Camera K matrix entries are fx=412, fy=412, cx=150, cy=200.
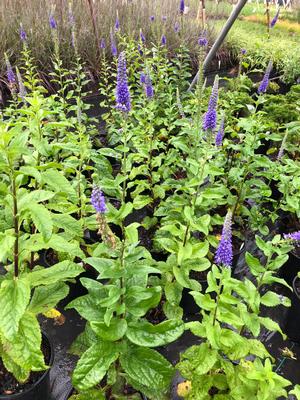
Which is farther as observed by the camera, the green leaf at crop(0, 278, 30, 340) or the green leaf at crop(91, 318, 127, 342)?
the green leaf at crop(91, 318, 127, 342)

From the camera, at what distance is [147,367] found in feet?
5.90

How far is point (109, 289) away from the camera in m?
1.76

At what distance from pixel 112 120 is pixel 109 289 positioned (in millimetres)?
3094

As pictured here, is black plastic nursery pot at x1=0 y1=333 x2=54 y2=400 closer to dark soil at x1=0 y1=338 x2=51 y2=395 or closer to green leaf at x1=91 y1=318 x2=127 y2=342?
dark soil at x1=0 y1=338 x2=51 y2=395

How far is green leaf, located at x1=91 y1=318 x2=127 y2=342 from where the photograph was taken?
169cm

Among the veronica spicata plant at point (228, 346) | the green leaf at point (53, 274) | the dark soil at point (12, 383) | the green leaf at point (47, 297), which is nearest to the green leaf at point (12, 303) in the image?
the green leaf at point (53, 274)

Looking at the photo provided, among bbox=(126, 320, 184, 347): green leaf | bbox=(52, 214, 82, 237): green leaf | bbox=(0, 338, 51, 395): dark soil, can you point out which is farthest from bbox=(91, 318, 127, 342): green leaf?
bbox=(0, 338, 51, 395): dark soil

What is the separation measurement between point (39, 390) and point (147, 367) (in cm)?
70

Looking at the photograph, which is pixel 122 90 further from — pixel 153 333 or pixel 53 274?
pixel 153 333

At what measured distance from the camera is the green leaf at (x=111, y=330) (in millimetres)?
1690

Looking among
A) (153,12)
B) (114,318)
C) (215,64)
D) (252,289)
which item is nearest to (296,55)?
(215,64)

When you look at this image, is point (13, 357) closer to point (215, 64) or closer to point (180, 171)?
point (180, 171)

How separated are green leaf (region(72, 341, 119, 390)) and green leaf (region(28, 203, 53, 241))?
1.72ft

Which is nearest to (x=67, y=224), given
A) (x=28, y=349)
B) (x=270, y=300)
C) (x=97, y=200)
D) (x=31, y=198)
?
(x=31, y=198)
